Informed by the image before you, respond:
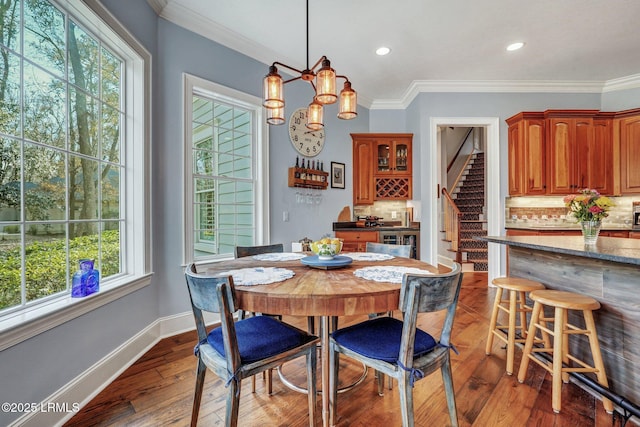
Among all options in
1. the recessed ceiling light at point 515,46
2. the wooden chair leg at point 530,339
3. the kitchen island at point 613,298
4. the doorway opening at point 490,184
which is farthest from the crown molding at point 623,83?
the wooden chair leg at point 530,339

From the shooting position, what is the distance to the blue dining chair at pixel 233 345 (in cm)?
119

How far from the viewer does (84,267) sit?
186cm

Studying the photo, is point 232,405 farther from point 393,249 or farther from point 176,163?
point 176,163

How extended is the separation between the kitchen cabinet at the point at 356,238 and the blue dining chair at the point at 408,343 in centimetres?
272

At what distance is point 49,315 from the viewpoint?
59.1 inches

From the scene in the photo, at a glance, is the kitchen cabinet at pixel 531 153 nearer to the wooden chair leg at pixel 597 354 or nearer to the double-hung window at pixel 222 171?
the wooden chair leg at pixel 597 354

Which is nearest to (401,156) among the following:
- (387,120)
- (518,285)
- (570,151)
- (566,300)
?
(387,120)

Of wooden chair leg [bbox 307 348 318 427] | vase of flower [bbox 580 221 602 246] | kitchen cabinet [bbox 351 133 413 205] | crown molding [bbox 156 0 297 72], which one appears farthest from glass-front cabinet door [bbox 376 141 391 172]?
wooden chair leg [bbox 307 348 318 427]

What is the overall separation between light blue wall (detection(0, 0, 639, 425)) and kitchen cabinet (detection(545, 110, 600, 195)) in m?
0.45

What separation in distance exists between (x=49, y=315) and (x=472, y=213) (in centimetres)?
686

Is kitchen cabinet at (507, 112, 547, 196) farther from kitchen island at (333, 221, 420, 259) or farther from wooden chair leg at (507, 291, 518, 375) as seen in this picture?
wooden chair leg at (507, 291, 518, 375)

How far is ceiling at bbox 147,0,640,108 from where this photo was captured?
9.00 feet

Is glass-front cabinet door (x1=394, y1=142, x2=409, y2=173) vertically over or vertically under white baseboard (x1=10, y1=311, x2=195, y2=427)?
over

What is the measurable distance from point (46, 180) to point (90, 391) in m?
1.31
